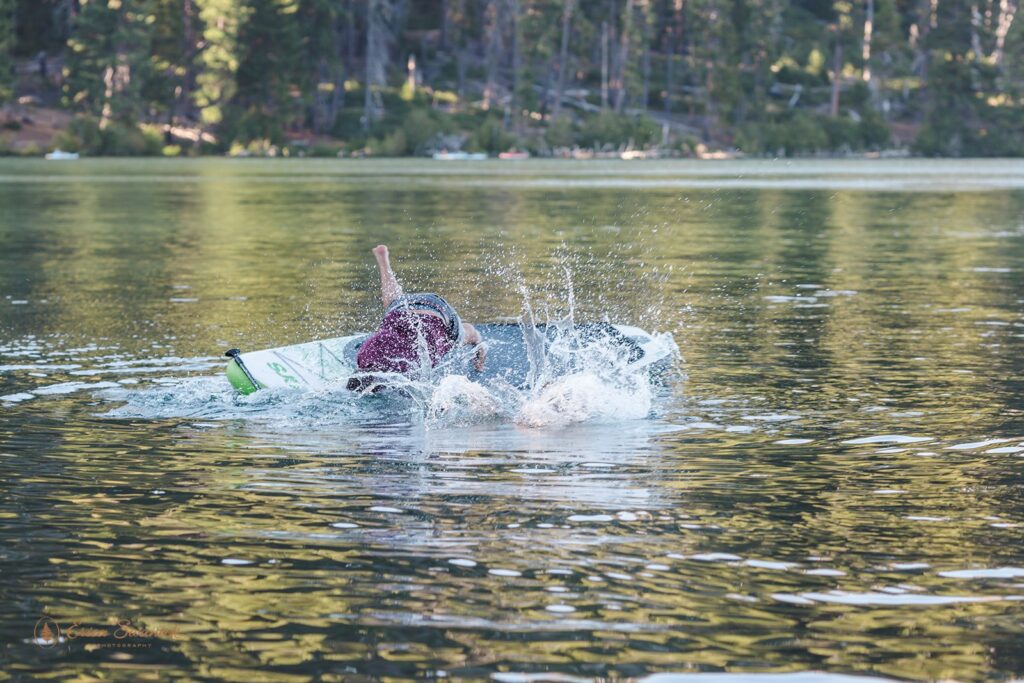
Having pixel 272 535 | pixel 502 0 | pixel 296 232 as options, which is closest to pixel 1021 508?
pixel 272 535

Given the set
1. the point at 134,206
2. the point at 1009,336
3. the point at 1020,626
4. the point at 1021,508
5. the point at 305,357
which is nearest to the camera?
the point at 1020,626

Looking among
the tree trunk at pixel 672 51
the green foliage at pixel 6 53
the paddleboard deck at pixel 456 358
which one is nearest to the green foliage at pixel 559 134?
the tree trunk at pixel 672 51

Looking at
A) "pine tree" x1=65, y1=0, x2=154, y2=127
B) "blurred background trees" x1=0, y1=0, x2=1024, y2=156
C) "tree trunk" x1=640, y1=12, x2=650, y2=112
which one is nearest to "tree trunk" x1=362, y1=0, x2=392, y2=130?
"blurred background trees" x1=0, y1=0, x2=1024, y2=156

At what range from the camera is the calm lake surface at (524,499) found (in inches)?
292

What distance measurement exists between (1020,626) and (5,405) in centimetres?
864

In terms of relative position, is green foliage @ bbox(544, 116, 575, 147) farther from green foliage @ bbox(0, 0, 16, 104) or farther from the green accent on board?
the green accent on board

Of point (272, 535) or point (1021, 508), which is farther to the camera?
point (1021, 508)

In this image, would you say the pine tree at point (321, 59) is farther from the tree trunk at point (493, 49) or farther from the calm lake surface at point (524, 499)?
the calm lake surface at point (524, 499)

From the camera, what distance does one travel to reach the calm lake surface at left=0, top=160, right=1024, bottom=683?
7426mm

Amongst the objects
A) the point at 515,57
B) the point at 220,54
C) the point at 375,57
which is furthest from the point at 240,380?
the point at 515,57

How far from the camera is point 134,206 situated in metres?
48.2

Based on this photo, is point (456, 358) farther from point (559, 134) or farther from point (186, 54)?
point (559, 134)

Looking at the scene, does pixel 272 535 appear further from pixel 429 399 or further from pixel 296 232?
pixel 296 232

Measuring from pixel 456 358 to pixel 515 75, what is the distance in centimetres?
10770
